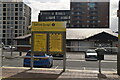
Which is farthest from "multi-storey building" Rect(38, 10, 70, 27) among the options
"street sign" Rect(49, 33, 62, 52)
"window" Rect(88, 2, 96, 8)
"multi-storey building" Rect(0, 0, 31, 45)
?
"street sign" Rect(49, 33, 62, 52)

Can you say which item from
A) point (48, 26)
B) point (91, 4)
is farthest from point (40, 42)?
point (91, 4)

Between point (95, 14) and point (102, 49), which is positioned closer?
point (102, 49)

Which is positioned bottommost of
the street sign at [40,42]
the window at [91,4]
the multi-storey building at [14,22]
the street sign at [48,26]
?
the street sign at [40,42]

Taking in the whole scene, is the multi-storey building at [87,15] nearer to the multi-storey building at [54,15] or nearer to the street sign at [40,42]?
the multi-storey building at [54,15]

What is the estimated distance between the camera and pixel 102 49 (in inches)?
311

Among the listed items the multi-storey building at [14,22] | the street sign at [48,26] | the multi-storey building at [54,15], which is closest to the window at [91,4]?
the multi-storey building at [54,15]

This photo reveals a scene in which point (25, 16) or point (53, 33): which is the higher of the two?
point (25, 16)

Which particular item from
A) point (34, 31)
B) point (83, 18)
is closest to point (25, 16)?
point (83, 18)

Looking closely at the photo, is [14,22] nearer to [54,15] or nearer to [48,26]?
[54,15]

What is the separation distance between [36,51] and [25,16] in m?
93.3

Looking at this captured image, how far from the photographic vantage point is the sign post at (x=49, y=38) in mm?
8055

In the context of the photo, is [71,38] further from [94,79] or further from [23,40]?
[94,79]

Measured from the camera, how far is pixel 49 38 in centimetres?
816

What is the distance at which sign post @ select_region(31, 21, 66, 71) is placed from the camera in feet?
26.4
